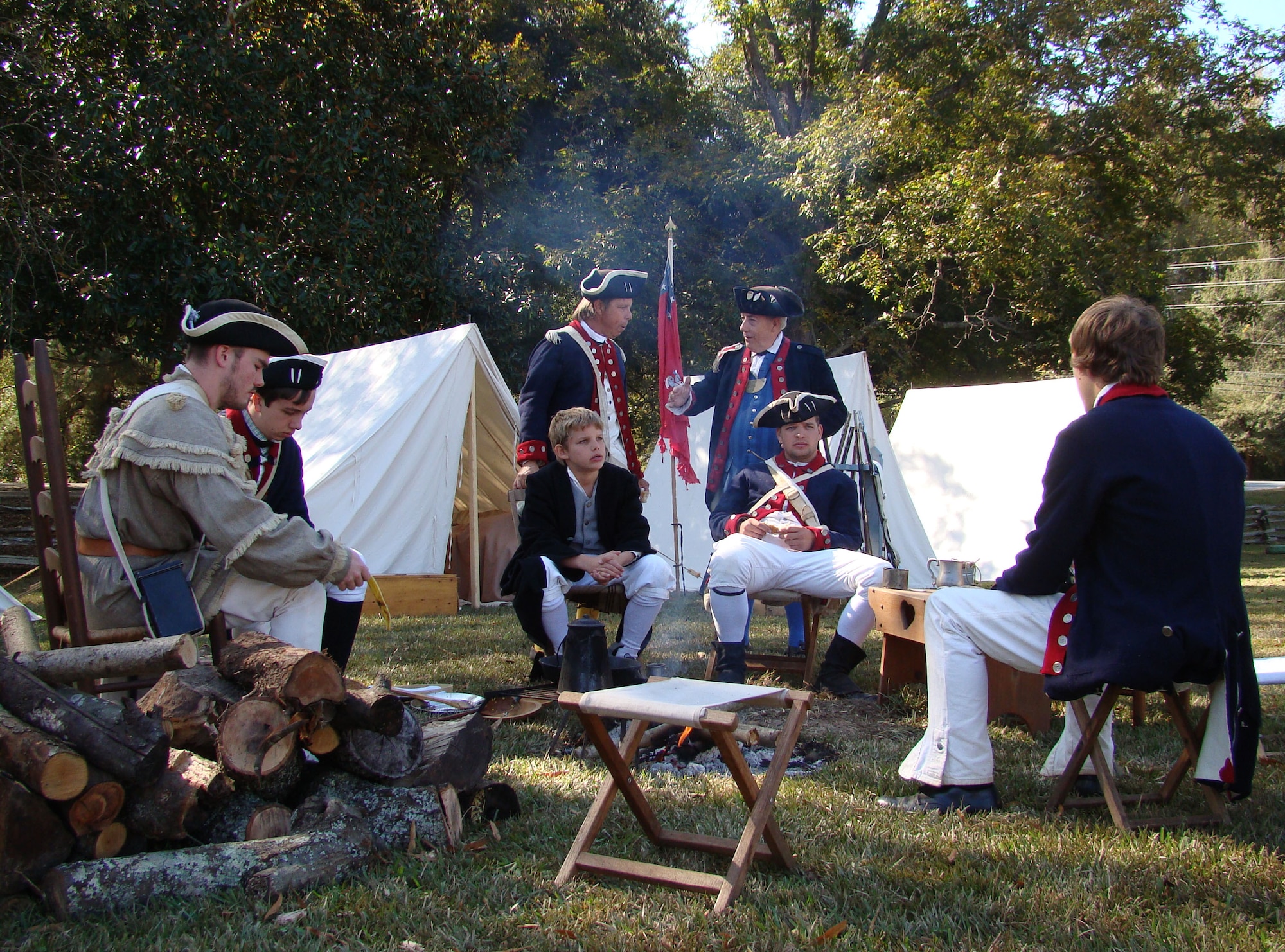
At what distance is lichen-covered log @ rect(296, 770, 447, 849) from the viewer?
92.8 inches

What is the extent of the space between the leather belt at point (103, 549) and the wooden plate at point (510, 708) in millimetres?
1247

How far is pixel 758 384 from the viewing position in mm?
4910

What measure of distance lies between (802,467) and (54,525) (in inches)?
117

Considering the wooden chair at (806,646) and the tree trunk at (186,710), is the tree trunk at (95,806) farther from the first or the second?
the wooden chair at (806,646)

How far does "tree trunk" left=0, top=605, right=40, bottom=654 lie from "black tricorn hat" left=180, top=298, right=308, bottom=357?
848 mm

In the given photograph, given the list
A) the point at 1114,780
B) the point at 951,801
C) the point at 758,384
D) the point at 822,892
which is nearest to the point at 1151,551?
the point at 1114,780

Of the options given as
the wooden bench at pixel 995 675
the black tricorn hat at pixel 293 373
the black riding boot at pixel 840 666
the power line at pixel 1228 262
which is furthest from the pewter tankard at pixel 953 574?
the power line at pixel 1228 262

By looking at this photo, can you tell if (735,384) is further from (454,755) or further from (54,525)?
(54,525)

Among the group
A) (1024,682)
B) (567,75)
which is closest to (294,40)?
(567,75)

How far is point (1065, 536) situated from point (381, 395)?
579 centimetres

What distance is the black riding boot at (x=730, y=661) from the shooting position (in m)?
3.96

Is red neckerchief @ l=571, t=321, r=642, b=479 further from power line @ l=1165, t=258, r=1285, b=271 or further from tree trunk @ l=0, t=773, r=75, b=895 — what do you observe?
power line @ l=1165, t=258, r=1285, b=271

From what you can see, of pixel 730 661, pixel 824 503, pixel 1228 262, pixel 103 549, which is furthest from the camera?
pixel 1228 262

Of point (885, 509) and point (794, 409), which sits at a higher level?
point (794, 409)
